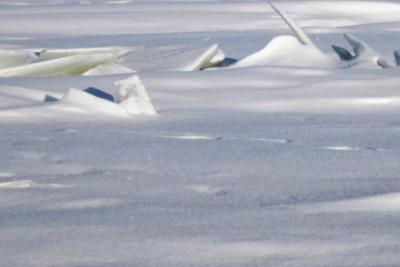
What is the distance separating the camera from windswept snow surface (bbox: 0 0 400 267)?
1.97 metres

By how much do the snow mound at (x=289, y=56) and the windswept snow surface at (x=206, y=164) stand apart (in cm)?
1

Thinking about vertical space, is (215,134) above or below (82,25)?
above

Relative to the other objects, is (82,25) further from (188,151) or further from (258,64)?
(188,151)

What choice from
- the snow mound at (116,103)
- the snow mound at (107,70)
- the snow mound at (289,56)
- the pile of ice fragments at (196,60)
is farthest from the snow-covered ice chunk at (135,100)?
the snow mound at (289,56)

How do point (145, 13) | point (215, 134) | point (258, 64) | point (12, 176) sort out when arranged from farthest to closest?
point (145, 13) < point (258, 64) < point (215, 134) < point (12, 176)

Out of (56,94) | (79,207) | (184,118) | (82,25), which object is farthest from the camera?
(82,25)

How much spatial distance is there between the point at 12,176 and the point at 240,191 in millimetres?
565

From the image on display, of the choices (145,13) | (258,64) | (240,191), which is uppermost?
(240,191)

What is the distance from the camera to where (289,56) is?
4.15 metres

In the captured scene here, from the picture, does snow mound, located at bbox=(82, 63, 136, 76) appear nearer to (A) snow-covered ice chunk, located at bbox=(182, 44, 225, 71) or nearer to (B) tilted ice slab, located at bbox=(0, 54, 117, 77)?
(B) tilted ice slab, located at bbox=(0, 54, 117, 77)

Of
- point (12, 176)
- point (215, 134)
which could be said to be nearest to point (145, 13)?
point (215, 134)

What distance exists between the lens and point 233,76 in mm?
3852

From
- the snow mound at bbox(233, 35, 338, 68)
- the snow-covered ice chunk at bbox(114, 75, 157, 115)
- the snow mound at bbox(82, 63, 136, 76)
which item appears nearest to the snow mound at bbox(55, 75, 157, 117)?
the snow-covered ice chunk at bbox(114, 75, 157, 115)

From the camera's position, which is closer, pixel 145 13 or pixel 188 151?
pixel 188 151
